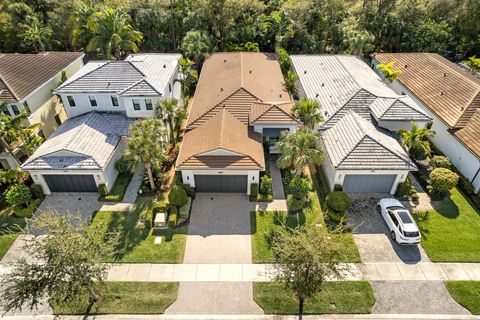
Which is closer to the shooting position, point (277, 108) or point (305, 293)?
point (305, 293)

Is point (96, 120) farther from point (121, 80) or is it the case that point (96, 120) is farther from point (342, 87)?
point (342, 87)

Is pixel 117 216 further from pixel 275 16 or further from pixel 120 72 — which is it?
pixel 275 16

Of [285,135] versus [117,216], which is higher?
[285,135]

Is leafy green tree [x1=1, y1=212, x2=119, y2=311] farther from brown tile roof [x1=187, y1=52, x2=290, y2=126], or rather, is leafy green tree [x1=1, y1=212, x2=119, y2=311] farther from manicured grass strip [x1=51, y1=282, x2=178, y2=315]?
brown tile roof [x1=187, y1=52, x2=290, y2=126]

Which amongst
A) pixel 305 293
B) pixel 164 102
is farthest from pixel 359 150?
pixel 164 102

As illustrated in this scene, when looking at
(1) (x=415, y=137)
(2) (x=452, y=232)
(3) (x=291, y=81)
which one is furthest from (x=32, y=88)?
(2) (x=452, y=232)

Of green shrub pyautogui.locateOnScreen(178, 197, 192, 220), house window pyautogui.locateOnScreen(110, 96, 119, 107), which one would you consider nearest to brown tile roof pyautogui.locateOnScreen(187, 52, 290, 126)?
house window pyautogui.locateOnScreen(110, 96, 119, 107)
